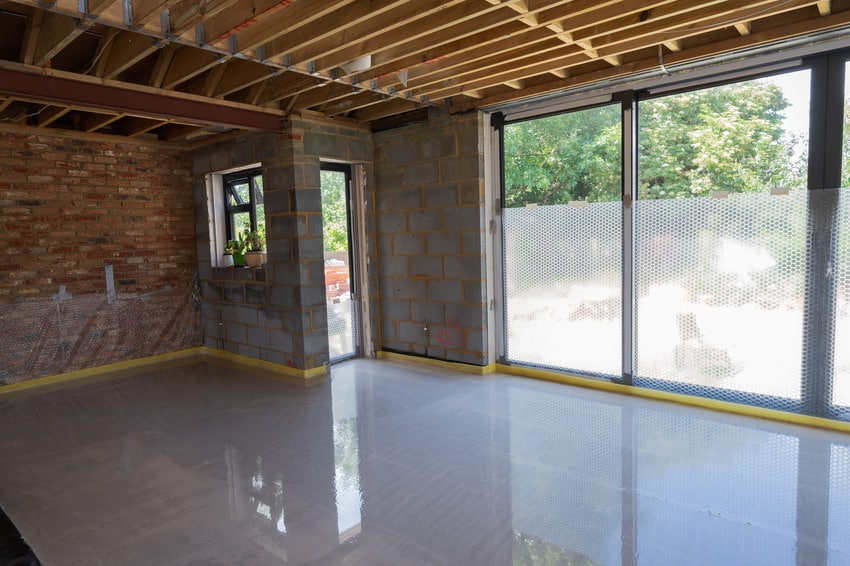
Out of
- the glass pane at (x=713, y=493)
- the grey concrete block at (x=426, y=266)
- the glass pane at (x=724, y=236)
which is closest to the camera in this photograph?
the glass pane at (x=713, y=493)

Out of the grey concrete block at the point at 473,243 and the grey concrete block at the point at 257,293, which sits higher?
the grey concrete block at the point at 473,243

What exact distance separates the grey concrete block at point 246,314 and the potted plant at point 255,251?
1.81 ft

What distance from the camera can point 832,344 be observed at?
3584 millimetres

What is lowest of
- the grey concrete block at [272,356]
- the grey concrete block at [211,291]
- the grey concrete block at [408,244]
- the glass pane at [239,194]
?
the grey concrete block at [272,356]

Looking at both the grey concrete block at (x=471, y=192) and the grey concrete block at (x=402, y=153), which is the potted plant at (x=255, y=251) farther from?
the grey concrete block at (x=471, y=192)

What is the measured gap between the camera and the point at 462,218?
17.4ft

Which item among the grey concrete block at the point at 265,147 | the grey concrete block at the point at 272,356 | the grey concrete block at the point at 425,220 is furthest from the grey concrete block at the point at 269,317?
the grey concrete block at the point at 425,220

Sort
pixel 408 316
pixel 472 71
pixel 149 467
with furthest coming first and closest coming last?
pixel 408 316
pixel 472 71
pixel 149 467

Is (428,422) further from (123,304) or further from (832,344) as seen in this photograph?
(123,304)

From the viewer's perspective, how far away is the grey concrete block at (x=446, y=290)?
17.8 feet

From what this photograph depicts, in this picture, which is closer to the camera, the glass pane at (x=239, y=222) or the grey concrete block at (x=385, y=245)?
the grey concrete block at (x=385, y=245)

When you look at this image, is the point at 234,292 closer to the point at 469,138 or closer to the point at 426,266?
the point at 426,266

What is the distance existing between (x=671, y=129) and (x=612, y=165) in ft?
1.75

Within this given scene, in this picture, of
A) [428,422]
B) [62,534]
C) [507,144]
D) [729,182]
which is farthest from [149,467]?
[729,182]
